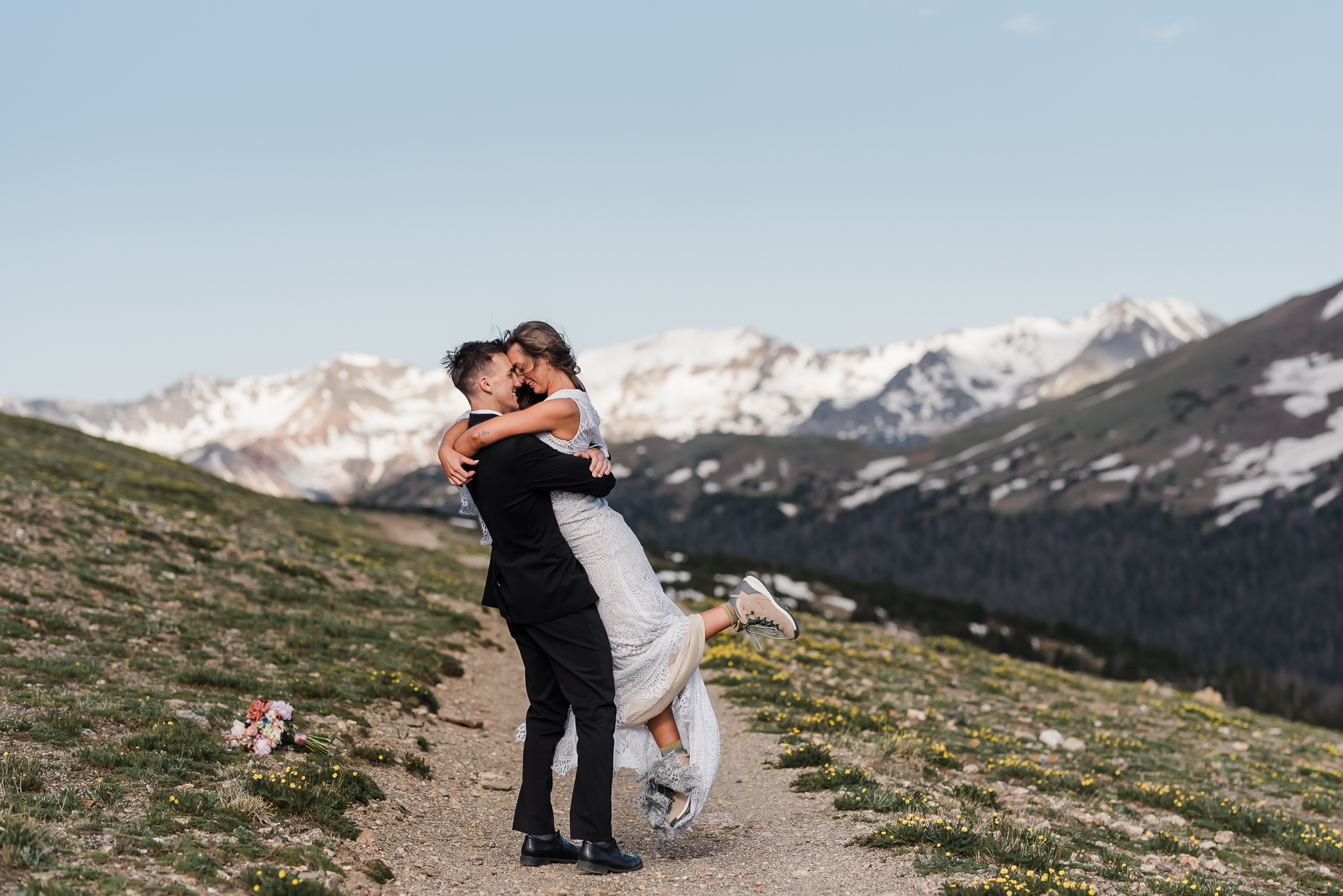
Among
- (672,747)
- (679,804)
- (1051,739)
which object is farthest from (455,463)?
(1051,739)

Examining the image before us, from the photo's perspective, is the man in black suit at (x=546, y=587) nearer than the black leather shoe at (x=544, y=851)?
Yes

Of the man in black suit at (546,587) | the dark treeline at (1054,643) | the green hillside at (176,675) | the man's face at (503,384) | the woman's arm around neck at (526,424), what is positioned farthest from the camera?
the dark treeline at (1054,643)

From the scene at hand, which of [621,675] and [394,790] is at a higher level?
[621,675]

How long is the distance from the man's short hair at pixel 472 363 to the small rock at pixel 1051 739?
13781 millimetres

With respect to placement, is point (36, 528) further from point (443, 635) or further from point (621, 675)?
point (621, 675)

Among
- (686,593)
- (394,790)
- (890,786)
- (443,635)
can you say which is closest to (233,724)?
(394,790)

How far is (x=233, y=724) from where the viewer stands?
10.6 m

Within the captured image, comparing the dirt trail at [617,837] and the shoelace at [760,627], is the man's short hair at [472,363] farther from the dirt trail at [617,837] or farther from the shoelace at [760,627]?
the dirt trail at [617,837]

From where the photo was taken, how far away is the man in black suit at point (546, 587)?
7.80 m

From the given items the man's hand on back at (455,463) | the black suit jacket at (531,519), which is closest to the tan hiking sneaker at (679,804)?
the black suit jacket at (531,519)

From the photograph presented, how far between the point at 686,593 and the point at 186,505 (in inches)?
903

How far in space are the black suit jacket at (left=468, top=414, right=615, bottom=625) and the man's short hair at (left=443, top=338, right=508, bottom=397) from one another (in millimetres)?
332

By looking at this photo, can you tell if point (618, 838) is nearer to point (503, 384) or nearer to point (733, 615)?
point (733, 615)

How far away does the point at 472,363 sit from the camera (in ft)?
26.3
